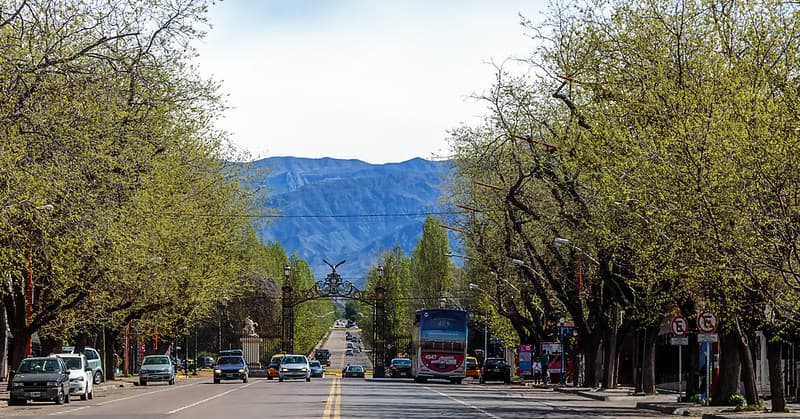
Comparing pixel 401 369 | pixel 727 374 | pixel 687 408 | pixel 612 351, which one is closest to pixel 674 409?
pixel 687 408

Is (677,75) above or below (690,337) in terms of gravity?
above

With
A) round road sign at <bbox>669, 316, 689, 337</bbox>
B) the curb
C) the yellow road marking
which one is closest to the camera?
the yellow road marking

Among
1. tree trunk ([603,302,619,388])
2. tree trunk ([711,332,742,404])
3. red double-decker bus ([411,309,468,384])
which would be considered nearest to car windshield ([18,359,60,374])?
tree trunk ([711,332,742,404])

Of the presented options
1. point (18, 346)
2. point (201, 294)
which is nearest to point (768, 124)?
point (18, 346)

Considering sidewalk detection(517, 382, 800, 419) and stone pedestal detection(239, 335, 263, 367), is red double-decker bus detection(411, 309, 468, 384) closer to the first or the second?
sidewalk detection(517, 382, 800, 419)

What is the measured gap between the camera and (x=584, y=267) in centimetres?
5662

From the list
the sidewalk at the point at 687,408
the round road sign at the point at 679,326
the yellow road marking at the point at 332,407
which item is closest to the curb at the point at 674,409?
the sidewalk at the point at 687,408

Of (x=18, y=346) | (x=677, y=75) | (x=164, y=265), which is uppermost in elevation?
(x=677, y=75)

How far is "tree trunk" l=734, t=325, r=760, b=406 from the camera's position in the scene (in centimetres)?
3491

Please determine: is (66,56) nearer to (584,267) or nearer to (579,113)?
(579,113)

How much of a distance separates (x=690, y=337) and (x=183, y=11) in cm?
2003

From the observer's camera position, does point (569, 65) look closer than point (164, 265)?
Yes

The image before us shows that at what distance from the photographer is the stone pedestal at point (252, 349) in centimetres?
9562

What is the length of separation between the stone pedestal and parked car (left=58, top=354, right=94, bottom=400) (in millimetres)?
48268
